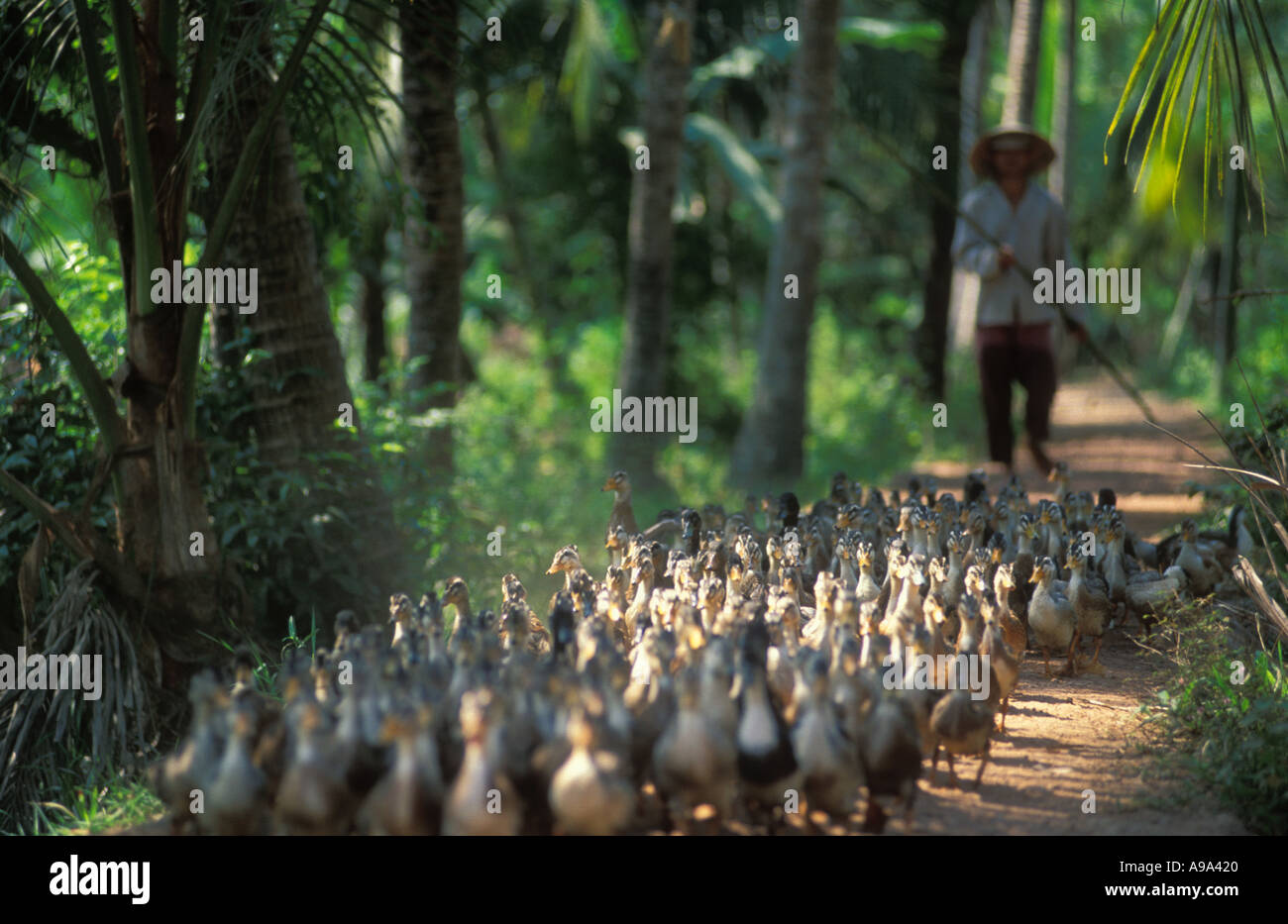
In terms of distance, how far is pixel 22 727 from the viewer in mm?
6363

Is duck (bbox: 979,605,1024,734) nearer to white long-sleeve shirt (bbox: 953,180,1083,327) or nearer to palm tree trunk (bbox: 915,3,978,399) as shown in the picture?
white long-sleeve shirt (bbox: 953,180,1083,327)

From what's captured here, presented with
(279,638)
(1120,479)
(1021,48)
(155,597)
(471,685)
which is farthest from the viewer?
(1021,48)

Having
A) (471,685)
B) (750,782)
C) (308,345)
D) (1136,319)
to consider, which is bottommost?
(750,782)

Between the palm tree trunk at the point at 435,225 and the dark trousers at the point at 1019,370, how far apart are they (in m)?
4.60

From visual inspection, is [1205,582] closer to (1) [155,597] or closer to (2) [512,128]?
(1) [155,597]

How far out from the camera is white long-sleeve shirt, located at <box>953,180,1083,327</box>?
1078cm

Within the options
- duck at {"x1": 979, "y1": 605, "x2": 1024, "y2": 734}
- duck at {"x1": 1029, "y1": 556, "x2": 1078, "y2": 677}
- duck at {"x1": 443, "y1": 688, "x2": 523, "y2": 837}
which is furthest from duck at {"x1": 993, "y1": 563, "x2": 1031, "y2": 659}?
duck at {"x1": 443, "y1": 688, "x2": 523, "y2": 837}

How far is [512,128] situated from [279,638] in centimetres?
1500

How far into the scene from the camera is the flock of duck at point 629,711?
13.5ft

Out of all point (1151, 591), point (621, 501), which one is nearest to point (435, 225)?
point (621, 501)

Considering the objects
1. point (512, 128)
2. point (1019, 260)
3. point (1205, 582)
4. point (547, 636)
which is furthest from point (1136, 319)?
point (547, 636)

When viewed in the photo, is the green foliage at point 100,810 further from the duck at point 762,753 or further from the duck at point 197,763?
the duck at point 762,753

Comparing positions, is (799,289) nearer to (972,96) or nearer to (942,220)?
(942,220)

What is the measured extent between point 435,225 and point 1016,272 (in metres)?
4.91
